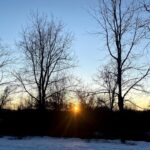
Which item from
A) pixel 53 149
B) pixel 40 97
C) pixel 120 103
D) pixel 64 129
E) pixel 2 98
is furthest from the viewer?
pixel 2 98

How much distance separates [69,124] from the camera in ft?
92.1

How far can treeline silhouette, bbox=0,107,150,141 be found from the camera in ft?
91.6

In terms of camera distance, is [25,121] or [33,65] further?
[33,65]

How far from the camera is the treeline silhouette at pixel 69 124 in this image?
2792cm

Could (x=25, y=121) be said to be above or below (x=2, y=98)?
below

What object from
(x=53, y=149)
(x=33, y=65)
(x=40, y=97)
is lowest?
(x=53, y=149)

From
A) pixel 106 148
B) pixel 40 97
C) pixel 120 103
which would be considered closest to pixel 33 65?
pixel 40 97

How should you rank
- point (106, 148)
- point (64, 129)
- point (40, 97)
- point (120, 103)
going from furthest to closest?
point (40, 97) < point (64, 129) < point (120, 103) < point (106, 148)

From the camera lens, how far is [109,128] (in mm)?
28484

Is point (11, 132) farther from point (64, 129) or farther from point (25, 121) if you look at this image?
point (64, 129)

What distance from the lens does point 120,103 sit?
24797mm

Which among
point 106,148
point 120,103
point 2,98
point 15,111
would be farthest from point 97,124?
point 2,98

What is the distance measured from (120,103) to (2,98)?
43.3 meters

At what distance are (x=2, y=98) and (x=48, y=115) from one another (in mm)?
37764
